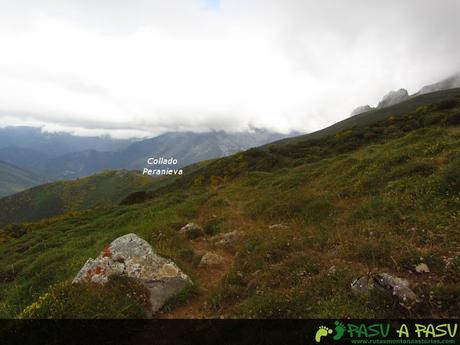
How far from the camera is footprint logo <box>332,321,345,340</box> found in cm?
684

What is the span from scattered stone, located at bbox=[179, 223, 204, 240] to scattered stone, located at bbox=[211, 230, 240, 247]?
3.60ft

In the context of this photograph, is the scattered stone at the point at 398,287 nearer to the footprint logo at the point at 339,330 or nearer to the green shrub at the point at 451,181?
the footprint logo at the point at 339,330

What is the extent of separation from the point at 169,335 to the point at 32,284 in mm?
10039

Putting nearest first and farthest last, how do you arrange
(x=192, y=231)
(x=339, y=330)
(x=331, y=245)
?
1. (x=339, y=330)
2. (x=331, y=245)
3. (x=192, y=231)

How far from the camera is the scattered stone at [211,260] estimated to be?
1363 cm

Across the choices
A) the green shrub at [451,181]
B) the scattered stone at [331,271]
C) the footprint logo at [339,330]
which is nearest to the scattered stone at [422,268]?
the scattered stone at [331,271]

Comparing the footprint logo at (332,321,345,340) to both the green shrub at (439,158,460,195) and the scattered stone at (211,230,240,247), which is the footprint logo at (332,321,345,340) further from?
the green shrub at (439,158,460,195)

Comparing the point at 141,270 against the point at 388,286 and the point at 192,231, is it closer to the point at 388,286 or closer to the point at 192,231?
the point at 192,231

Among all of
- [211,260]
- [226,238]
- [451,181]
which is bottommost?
[211,260]

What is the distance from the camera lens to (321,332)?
23.0 ft

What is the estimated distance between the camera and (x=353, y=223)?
13.6m

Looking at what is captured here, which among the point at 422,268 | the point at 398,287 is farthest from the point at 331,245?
the point at 398,287

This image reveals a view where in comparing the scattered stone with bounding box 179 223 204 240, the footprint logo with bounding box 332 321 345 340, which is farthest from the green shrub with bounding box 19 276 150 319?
the scattered stone with bounding box 179 223 204 240

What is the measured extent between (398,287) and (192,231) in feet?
40.2
